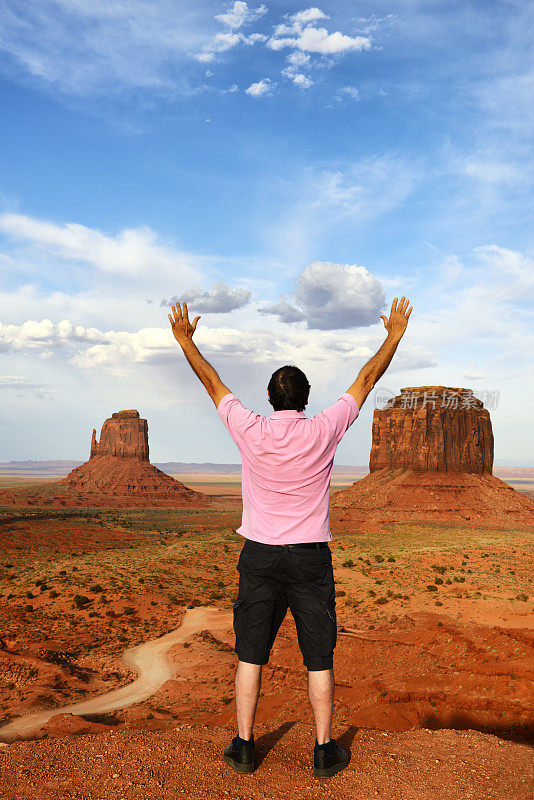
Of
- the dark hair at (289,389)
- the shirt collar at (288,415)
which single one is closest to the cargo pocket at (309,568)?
the shirt collar at (288,415)

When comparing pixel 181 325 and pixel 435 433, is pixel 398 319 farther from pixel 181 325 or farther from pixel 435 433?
pixel 435 433

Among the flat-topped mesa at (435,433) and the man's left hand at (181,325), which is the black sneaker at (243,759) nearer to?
the man's left hand at (181,325)

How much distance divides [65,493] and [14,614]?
8834cm

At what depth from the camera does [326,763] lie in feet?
11.8

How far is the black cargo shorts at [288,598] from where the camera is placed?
3.70 metres

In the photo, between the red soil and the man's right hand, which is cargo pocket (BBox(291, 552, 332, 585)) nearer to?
the man's right hand

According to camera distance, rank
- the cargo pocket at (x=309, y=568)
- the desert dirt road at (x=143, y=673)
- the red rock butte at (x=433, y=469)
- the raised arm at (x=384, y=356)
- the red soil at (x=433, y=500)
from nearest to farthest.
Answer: the cargo pocket at (x=309, y=568) → the raised arm at (x=384, y=356) → the desert dirt road at (x=143, y=673) → the red soil at (x=433, y=500) → the red rock butte at (x=433, y=469)

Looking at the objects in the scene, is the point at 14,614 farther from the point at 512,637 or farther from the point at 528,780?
the point at 528,780

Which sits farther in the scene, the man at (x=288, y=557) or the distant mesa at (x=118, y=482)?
the distant mesa at (x=118, y=482)

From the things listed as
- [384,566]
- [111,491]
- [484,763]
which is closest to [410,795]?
[484,763]

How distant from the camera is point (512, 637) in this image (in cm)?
970

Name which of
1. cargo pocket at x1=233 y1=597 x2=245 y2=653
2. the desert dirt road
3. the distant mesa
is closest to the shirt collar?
cargo pocket at x1=233 y1=597 x2=245 y2=653

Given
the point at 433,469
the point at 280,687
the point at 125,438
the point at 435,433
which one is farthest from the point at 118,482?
the point at 280,687

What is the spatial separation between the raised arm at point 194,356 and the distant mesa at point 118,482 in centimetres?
8532
